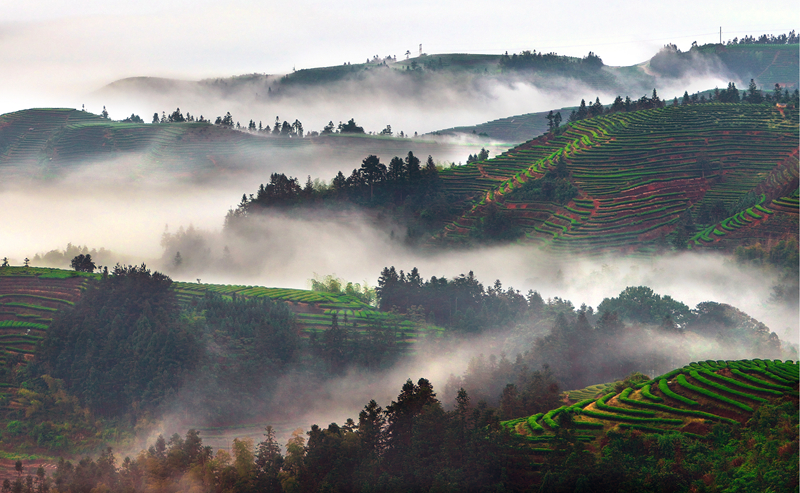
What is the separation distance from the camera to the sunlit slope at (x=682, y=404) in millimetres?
37375

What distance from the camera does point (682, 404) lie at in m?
39.0

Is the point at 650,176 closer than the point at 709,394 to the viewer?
No

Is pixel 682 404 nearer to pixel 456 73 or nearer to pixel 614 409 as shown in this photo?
pixel 614 409

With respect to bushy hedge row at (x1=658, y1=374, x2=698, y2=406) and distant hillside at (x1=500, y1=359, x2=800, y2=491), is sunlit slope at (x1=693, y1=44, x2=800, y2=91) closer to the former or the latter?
bushy hedge row at (x1=658, y1=374, x2=698, y2=406)

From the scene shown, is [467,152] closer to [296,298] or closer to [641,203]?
[641,203]

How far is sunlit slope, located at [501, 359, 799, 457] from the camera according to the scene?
37.4 meters

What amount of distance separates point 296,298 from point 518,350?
64.3ft

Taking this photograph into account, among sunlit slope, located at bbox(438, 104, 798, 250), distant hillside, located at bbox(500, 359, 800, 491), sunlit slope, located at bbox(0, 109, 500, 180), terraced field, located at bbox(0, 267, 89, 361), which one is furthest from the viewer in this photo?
sunlit slope, located at bbox(0, 109, 500, 180)

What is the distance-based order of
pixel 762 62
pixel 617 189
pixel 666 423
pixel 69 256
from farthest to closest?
pixel 762 62, pixel 69 256, pixel 617 189, pixel 666 423

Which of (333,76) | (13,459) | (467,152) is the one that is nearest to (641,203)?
(13,459)

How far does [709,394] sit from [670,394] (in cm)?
185

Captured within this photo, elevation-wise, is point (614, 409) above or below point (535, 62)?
below

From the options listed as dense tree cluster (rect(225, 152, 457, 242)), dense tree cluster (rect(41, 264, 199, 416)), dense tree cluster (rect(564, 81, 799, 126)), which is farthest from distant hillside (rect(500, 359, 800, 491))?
dense tree cluster (rect(564, 81, 799, 126))

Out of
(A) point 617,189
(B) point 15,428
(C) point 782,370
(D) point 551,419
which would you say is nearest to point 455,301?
(A) point 617,189
